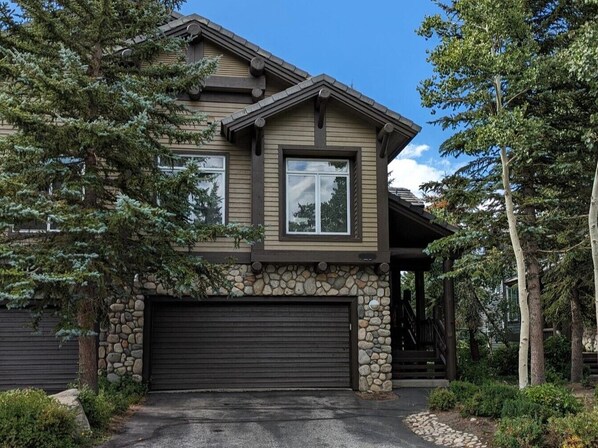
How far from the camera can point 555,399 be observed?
7.88m

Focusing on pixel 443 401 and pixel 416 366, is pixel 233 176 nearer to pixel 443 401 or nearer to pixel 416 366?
pixel 416 366

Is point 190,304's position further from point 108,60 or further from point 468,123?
point 468,123

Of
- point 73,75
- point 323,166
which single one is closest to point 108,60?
point 73,75

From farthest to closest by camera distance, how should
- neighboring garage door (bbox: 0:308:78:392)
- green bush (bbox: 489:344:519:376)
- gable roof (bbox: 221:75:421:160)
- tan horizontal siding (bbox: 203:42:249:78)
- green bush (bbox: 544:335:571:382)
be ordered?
green bush (bbox: 489:344:519:376) → green bush (bbox: 544:335:571:382) → tan horizontal siding (bbox: 203:42:249:78) → gable roof (bbox: 221:75:421:160) → neighboring garage door (bbox: 0:308:78:392)

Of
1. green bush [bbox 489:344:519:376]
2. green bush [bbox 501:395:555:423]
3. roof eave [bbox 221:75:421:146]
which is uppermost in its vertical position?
roof eave [bbox 221:75:421:146]

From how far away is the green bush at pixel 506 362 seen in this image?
16447mm

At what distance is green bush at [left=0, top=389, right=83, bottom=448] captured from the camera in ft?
21.2

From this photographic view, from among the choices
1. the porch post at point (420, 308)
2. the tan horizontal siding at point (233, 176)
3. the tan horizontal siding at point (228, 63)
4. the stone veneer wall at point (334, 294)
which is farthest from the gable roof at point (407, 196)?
the tan horizontal siding at point (228, 63)

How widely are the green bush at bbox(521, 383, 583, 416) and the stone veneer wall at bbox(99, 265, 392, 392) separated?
13.9 ft

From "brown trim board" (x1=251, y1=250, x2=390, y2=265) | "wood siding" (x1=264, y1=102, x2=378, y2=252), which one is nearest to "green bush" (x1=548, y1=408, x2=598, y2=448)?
"brown trim board" (x1=251, y1=250, x2=390, y2=265)

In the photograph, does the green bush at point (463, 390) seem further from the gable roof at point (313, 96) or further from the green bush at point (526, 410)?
the gable roof at point (313, 96)

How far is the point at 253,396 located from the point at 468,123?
6.58m

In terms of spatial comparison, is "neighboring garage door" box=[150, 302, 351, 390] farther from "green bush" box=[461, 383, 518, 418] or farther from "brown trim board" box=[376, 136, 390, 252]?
"green bush" box=[461, 383, 518, 418]

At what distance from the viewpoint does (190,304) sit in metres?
12.0
